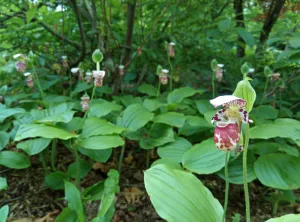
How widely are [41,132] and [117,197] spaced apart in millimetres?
598

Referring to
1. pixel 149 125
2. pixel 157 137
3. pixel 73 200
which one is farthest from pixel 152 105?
pixel 73 200

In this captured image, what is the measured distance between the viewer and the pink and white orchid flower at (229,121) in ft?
2.80

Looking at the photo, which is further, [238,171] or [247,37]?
[247,37]

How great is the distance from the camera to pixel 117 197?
1.66m

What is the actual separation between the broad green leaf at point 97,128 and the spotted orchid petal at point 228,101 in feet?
2.16

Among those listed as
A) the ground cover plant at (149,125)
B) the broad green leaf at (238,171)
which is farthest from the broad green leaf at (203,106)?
the broad green leaf at (238,171)

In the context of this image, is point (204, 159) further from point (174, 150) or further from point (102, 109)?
point (102, 109)

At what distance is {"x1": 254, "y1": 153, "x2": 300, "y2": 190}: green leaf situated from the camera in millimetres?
1308

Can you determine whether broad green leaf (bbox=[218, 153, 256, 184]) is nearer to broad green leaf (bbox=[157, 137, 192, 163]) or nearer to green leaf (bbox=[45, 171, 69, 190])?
broad green leaf (bbox=[157, 137, 192, 163])

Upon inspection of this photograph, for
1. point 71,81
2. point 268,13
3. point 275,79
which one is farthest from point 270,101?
point 71,81

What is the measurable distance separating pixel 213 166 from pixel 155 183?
1.49ft

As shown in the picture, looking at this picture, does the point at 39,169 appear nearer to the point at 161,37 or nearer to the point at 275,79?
the point at 161,37

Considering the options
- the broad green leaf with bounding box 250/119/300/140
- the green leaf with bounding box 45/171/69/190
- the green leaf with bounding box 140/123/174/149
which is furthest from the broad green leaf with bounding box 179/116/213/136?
the green leaf with bounding box 45/171/69/190

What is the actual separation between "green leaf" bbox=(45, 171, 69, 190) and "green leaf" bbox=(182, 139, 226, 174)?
0.65 meters
